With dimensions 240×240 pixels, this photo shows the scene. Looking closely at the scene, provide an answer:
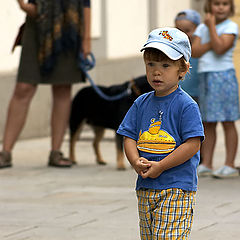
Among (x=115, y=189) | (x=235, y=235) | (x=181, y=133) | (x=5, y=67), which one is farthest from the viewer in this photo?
(x=5, y=67)

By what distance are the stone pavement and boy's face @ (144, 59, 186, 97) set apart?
1508 mm

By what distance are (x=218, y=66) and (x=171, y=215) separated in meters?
3.88

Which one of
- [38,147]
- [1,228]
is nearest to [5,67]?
[38,147]

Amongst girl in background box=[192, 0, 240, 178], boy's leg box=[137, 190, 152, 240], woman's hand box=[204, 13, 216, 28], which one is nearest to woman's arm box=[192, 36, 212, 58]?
girl in background box=[192, 0, 240, 178]

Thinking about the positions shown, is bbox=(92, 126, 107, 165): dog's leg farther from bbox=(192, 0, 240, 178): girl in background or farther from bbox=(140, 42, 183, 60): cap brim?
bbox=(140, 42, 183, 60): cap brim

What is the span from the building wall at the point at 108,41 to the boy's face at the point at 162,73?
7.15 metres

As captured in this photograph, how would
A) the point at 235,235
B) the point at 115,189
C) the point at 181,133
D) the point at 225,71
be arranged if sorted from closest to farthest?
the point at 181,133 → the point at 235,235 → the point at 115,189 → the point at 225,71

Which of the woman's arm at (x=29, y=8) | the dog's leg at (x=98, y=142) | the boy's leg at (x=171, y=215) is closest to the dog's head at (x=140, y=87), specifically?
the dog's leg at (x=98, y=142)

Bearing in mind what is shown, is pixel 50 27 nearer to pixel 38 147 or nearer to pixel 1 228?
pixel 38 147

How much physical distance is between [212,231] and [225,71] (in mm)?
2548

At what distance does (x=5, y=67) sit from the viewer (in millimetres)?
11039

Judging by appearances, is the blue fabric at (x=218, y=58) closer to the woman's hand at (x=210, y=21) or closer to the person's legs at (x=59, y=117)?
the woman's hand at (x=210, y=21)

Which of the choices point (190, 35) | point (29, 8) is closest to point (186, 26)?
point (190, 35)

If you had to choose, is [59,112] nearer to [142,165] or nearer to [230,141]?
[230,141]
